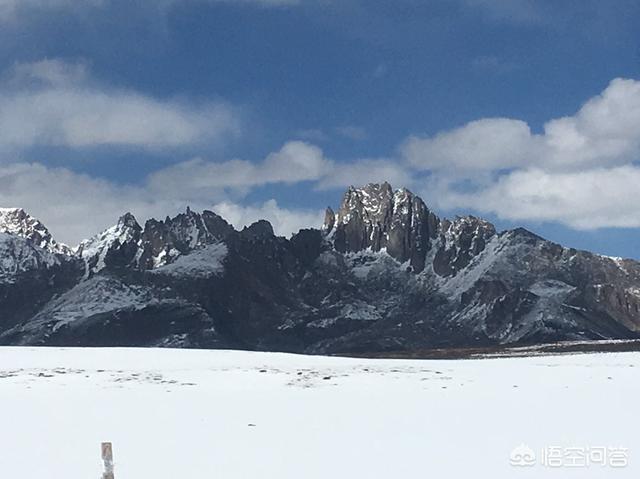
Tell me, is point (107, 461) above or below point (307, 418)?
above

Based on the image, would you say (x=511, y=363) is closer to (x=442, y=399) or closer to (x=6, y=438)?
(x=442, y=399)

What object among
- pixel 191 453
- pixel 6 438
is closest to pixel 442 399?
pixel 191 453

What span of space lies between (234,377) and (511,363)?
1664 centimetres

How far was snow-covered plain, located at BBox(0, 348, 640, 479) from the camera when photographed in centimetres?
2212

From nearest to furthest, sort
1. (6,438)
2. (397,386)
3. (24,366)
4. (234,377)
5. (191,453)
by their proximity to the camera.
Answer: (191,453), (6,438), (397,386), (234,377), (24,366)

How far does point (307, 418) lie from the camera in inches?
1125

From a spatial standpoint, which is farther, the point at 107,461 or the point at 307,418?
the point at 307,418

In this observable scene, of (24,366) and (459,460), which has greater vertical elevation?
(24,366)

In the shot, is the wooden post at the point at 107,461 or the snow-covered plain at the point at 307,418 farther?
the snow-covered plain at the point at 307,418

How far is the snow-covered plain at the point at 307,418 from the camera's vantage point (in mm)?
22125

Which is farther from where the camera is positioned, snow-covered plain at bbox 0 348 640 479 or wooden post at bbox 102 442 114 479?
snow-covered plain at bbox 0 348 640 479

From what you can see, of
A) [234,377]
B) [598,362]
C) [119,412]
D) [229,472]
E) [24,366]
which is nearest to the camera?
[229,472]

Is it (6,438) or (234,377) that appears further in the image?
(234,377)

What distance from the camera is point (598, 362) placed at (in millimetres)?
46250
